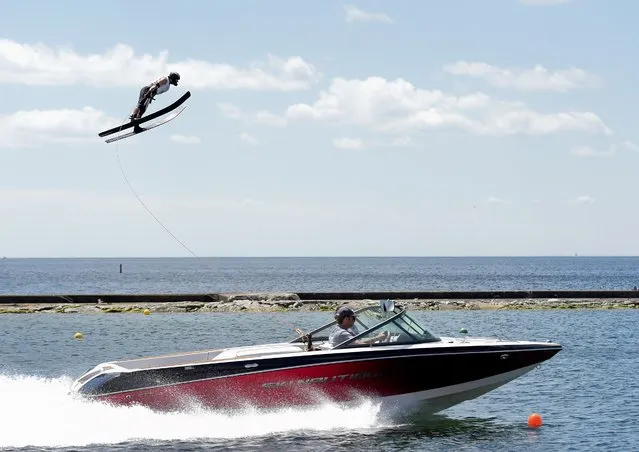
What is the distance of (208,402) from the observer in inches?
600

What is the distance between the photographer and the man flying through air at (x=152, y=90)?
1553 cm

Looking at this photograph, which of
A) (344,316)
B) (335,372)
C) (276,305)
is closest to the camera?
(335,372)

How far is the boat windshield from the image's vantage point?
612 inches

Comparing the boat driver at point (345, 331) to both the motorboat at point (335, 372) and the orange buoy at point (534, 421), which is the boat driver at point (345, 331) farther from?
the orange buoy at point (534, 421)

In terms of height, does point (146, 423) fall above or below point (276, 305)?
below

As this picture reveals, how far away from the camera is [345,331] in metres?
15.6

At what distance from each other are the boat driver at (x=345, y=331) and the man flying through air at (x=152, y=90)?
4770 mm

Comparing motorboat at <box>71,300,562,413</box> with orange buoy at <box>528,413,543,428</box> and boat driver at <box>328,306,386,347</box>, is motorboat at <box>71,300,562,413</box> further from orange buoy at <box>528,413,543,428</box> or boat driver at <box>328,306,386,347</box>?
orange buoy at <box>528,413,543,428</box>

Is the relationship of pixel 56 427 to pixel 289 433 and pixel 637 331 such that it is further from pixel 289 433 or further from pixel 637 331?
pixel 637 331

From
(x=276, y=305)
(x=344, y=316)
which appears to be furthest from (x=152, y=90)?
(x=276, y=305)

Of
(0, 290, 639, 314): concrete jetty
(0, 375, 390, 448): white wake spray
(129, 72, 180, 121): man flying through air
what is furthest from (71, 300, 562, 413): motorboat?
(0, 290, 639, 314): concrete jetty

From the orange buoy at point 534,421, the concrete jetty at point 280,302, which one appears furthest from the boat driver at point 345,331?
the concrete jetty at point 280,302

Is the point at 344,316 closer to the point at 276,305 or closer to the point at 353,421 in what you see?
the point at 353,421

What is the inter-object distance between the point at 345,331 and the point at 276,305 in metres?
31.0
